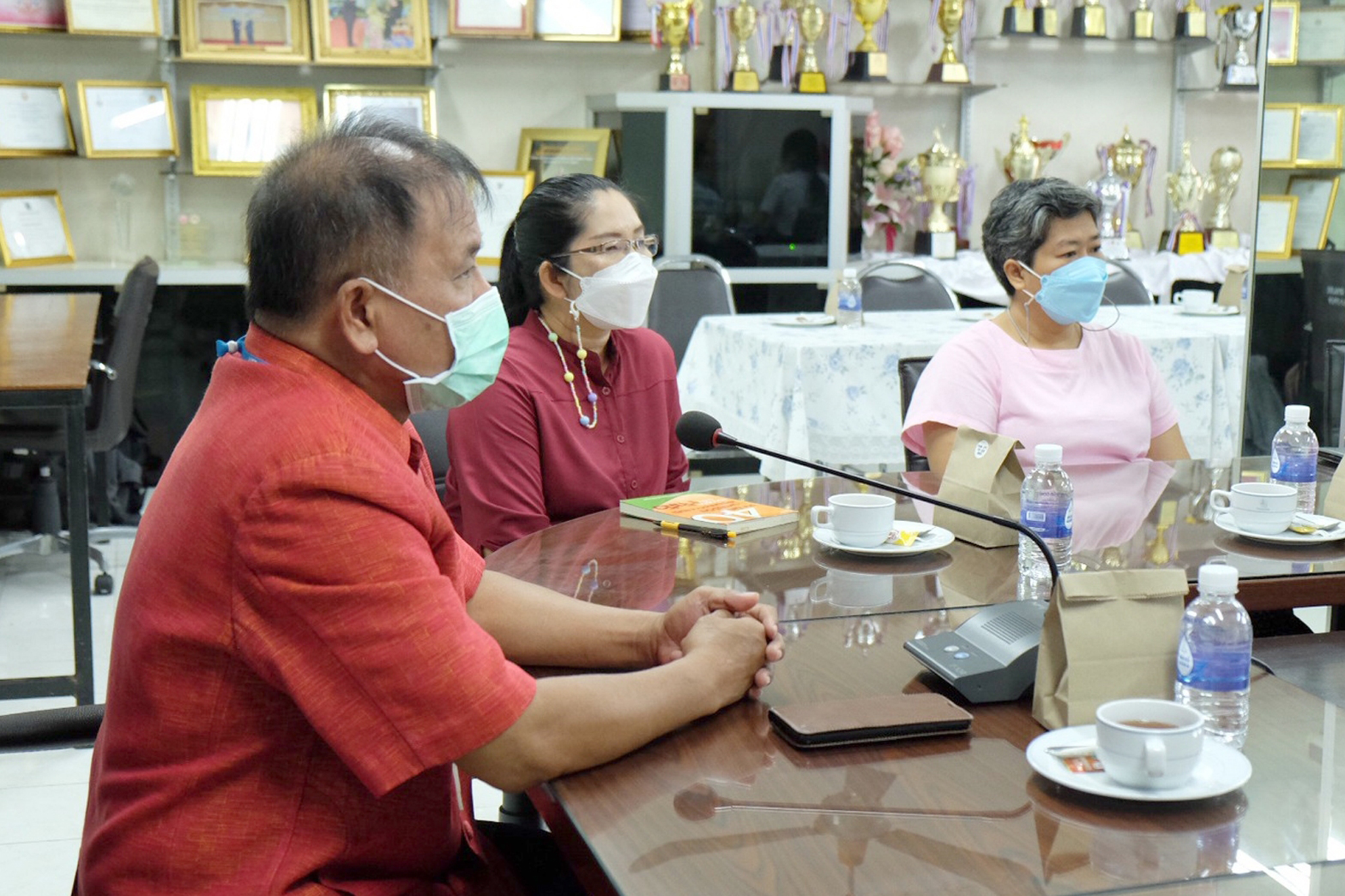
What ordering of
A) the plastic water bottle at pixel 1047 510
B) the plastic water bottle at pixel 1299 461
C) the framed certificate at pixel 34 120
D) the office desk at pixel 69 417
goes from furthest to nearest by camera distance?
the framed certificate at pixel 34 120 < the office desk at pixel 69 417 < the plastic water bottle at pixel 1299 461 < the plastic water bottle at pixel 1047 510

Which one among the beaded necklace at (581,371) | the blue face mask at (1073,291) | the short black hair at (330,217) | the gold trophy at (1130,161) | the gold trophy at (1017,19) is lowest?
the beaded necklace at (581,371)

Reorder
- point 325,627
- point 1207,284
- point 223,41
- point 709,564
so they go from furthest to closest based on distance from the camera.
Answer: point 1207,284 < point 223,41 < point 709,564 < point 325,627

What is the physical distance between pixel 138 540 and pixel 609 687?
385mm

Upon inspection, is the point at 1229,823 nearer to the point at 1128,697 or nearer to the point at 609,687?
the point at 1128,697

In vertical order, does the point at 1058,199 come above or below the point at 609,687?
above

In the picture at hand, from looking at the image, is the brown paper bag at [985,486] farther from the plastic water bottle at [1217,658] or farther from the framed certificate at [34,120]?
the framed certificate at [34,120]

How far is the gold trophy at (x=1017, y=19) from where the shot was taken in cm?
596

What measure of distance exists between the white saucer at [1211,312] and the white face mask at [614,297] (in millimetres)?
2866

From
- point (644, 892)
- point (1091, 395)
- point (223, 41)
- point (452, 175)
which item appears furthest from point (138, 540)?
point (223, 41)

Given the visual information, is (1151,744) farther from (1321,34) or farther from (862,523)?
(1321,34)

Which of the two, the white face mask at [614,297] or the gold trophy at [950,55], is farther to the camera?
the gold trophy at [950,55]

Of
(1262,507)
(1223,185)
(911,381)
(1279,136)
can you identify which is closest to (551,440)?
(911,381)

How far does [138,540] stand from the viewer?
1.10 meters

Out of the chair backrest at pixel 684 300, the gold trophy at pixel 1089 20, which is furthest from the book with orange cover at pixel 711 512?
the gold trophy at pixel 1089 20
